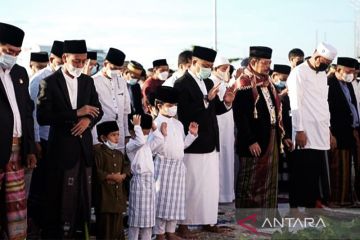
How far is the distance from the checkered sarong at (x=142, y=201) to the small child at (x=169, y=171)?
23 cm

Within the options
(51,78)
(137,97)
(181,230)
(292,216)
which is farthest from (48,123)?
(137,97)

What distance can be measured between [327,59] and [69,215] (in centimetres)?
378

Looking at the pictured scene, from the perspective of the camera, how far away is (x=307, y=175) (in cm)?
753

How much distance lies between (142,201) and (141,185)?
6.2 inches

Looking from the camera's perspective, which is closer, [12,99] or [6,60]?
[6,60]

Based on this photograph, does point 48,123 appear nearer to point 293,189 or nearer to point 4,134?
point 4,134

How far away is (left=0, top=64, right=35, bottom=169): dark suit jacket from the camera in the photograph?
503 centimetres

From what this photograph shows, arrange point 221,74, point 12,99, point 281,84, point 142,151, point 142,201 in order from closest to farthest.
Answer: point 12,99
point 142,201
point 142,151
point 221,74
point 281,84

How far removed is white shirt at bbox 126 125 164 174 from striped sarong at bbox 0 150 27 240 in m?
1.21

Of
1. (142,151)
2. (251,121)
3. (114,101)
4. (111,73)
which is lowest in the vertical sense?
(142,151)

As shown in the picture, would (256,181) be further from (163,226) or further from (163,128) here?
(163,128)

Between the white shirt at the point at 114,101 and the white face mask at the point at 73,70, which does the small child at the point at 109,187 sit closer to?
the white face mask at the point at 73,70

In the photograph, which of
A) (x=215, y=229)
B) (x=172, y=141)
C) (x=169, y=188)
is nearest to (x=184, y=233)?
(x=215, y=229)

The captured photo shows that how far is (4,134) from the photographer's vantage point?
504 centimetres
